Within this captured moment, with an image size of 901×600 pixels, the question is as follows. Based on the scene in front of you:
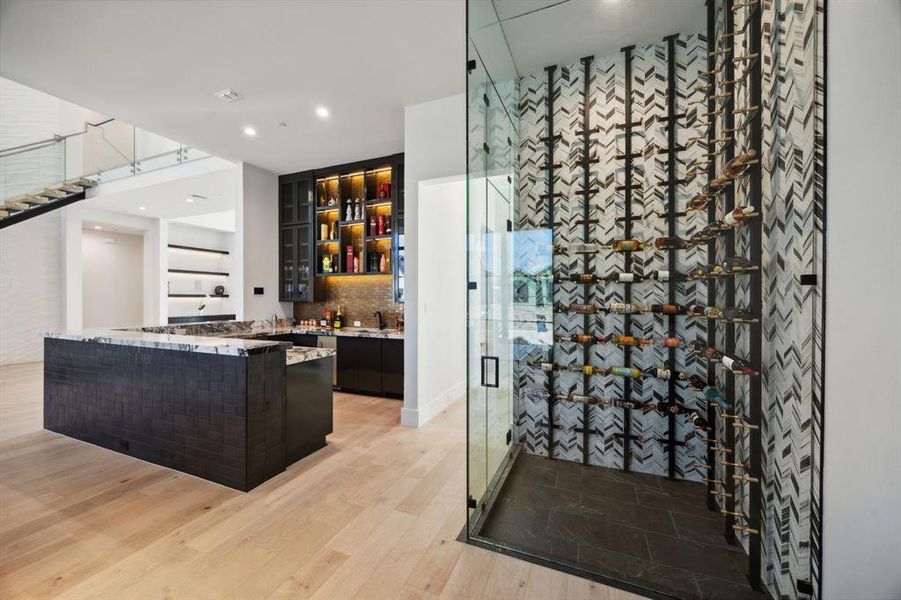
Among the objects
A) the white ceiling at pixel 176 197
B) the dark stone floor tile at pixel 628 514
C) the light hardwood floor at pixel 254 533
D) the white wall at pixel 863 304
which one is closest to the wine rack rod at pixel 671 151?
the dark stone floor tile at pixel 628 514

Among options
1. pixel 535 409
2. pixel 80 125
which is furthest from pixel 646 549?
pixel 80 125

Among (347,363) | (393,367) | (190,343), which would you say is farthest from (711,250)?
(347,363)

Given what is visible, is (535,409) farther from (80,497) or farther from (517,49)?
(80,497)

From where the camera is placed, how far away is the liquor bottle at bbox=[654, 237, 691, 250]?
92.6 inches

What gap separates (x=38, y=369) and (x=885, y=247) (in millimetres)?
9796

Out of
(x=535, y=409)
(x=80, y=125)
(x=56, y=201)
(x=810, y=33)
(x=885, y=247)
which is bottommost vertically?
(x=535, y=409)

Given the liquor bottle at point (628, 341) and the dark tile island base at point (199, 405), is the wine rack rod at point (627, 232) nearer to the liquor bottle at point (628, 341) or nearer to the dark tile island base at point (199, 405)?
the liquor bottle at point (628, 341)

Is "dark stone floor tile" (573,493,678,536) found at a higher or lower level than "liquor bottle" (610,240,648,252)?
lower

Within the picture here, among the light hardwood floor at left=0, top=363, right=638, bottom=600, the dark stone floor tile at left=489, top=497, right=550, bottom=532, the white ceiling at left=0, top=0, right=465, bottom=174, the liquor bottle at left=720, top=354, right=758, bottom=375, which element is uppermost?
the white ceiling at left=0, top=0, right=465, bottom=174

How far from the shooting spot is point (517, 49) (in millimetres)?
2711

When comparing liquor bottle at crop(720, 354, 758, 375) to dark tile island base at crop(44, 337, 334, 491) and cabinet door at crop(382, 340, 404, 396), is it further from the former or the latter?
cabinet door at crop(382, 340, 404, 396)

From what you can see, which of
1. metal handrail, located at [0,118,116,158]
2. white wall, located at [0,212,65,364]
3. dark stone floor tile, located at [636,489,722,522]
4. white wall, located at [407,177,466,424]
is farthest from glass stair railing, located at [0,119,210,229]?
dark stone floor tile, located at [636,489,722,522]

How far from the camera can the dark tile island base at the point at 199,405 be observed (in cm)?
242

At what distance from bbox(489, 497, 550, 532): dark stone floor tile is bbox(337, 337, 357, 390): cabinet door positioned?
9.34 feet
